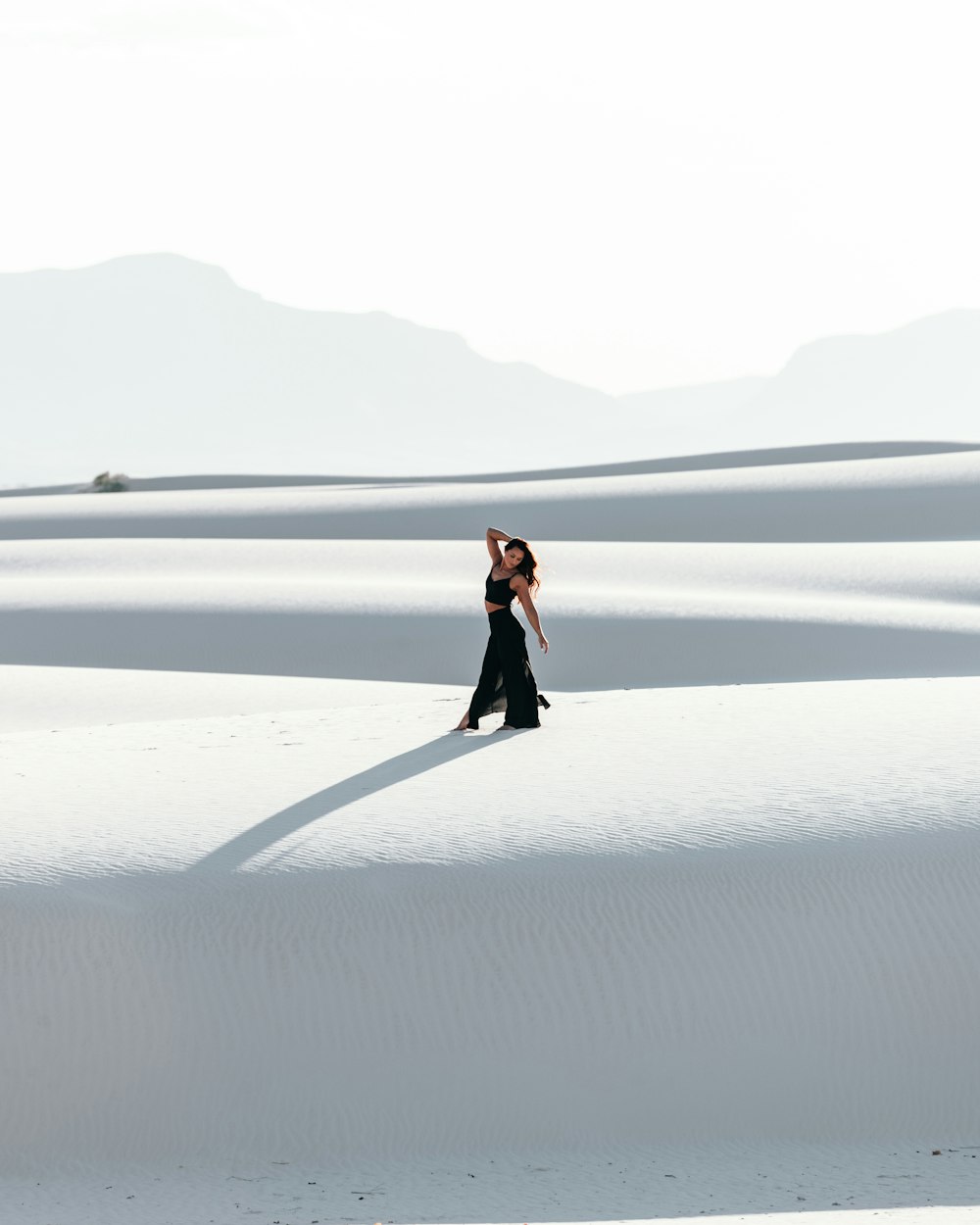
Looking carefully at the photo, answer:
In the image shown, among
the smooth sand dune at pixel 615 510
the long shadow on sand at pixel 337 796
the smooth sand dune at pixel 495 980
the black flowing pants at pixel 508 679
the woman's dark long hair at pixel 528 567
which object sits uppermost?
the smooth sand dune at pixel 615 510

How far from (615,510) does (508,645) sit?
17913mm

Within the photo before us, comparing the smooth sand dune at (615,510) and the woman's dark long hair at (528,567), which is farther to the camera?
the smooth sand dune at (615,510)

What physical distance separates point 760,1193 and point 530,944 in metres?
1.27

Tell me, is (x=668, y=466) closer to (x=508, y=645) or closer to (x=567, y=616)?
(x=567, y=616)

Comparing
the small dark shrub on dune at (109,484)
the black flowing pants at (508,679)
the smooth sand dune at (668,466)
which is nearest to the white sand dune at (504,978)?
the black flowing pants at (508,679)

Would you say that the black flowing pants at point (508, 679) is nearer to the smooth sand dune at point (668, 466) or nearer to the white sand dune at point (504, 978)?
the white sand dune at point (504, 978)

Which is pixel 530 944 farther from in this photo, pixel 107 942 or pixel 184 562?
pixel 184 562

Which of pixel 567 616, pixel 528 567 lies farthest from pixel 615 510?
pixel 528 567

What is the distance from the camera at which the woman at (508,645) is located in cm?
821

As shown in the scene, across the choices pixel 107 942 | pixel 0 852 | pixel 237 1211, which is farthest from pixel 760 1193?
pixel 0 852

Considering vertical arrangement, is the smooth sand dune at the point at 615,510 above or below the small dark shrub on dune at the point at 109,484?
below

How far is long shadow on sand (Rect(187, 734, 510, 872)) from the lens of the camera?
244 inches

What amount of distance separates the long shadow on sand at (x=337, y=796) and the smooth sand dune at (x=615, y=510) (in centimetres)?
1612

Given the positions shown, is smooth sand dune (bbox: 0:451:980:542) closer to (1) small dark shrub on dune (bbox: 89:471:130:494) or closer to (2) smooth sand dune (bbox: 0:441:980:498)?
(2) smooth sand dune (bbox: 0:441:980:498)
